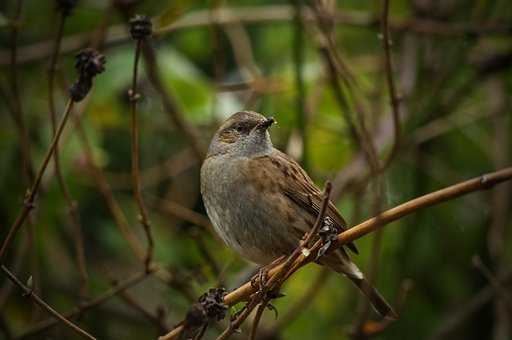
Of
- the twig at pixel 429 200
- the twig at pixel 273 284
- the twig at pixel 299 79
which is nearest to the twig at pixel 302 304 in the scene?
the twig at pixel 299 79

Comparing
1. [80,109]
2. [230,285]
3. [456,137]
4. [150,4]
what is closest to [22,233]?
[80,109]

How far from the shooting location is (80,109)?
16.0ft

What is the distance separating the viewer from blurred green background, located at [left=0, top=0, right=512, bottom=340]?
518 centimetres

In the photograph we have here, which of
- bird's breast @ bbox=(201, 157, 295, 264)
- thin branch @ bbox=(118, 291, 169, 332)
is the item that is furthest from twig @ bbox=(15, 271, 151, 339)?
bird's breast @ bbox=(201, 157, 295, 264)

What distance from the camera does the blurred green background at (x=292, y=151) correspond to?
5.18 metres

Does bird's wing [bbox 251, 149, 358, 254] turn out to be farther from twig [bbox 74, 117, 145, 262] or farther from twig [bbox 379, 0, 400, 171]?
twig [bbox 74, 117, 145, 262]

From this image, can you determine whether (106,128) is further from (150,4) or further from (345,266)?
(345,266)

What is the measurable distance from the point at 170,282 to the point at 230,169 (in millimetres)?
711

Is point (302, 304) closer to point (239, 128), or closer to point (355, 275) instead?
point (355, 275)

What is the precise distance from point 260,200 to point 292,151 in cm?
125

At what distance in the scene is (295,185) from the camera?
4285mm

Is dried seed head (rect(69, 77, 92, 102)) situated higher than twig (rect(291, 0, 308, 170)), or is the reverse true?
dried seed head (rect(69, 77, 92, 102))

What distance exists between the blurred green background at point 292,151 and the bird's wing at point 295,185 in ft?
1.58

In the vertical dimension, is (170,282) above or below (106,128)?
below
